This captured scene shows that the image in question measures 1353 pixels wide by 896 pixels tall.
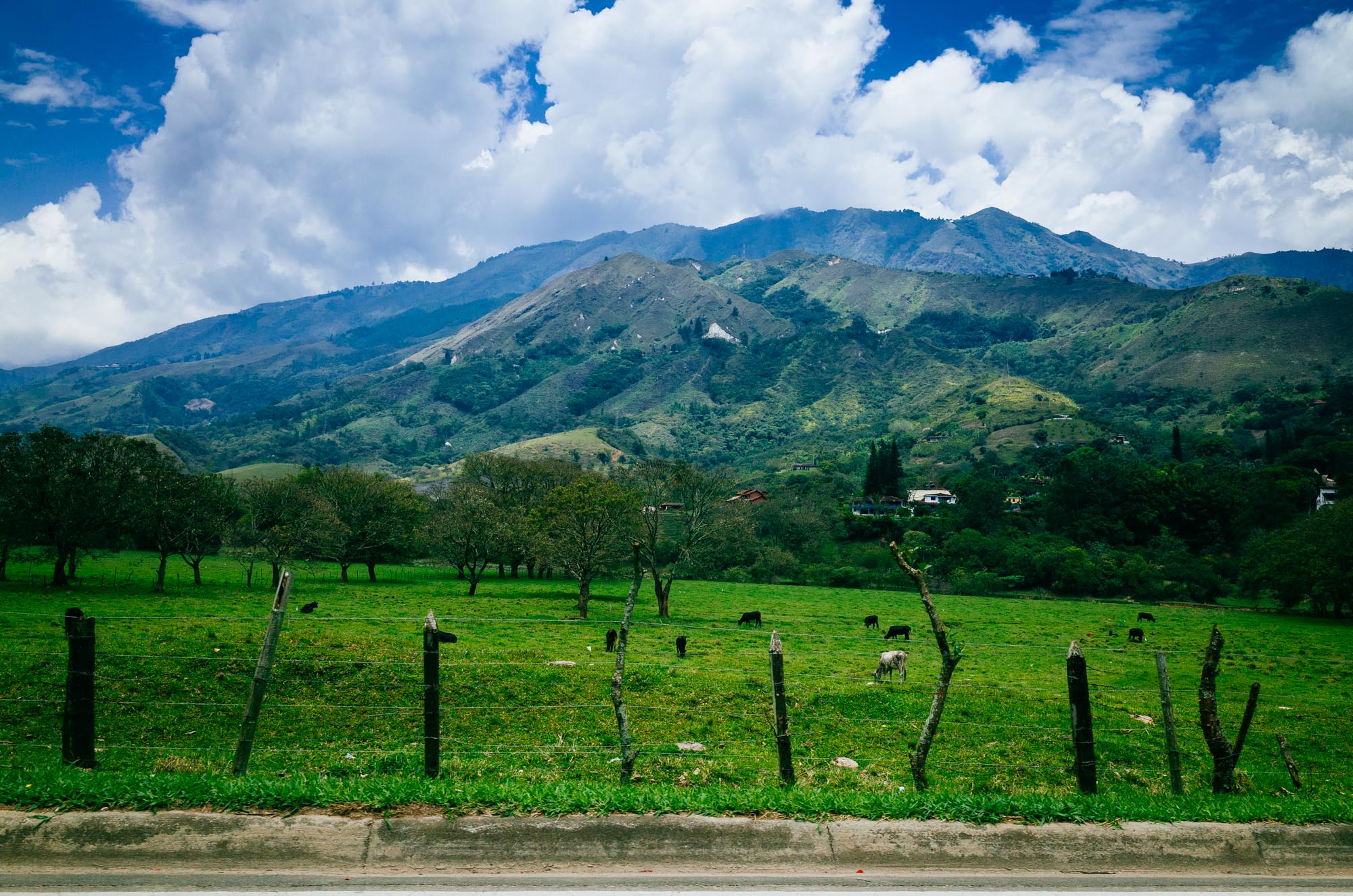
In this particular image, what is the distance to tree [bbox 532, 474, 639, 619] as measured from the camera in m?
42.2

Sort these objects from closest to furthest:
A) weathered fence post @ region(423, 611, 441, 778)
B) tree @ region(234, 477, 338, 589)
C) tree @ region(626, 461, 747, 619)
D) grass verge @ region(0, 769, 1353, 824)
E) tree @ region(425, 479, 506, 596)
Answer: grass verge @ region(0, 769, 1353, 824)
weathered fence post @ region(423, 611, 441, 778)
tree @ region(626, 461, 747, 619)
tree @ region(234, 477, 338, 589)
tree @ region(425, 479, 506, 596)

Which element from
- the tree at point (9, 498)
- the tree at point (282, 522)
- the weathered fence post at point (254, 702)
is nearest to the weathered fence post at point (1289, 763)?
the weathered fence post at point (254, 702)

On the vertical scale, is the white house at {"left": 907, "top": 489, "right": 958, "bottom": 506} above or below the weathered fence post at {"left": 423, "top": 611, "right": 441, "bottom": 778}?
above

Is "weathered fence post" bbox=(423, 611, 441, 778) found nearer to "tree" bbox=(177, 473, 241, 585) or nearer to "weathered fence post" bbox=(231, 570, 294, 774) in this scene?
"weathered fence post" bbox=(231, 570, 294, 774)

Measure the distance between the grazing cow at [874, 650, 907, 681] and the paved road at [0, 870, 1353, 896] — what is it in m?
14.9

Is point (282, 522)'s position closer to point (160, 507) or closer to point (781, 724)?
point (160, 507)

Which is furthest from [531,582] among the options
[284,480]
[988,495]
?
[988,495]

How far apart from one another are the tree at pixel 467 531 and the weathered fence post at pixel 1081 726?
4708 centimetres

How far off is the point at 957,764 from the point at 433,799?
8791mm

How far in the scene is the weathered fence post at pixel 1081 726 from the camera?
28.3 feet

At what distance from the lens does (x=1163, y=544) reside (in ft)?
295

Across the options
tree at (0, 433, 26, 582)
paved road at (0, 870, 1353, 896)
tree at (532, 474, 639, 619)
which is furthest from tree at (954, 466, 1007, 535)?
paved road at (0, 870, 1353, 896)

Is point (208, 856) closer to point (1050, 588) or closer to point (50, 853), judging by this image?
point (50, 853)

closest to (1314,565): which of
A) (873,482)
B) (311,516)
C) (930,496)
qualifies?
(311,516)
